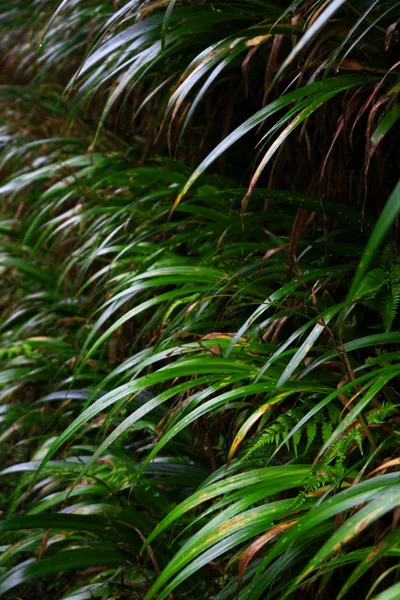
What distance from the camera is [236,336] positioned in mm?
1175

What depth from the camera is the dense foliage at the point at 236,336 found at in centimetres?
101

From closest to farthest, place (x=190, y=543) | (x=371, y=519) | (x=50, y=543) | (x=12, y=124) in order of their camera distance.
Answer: (x=371, y=519)
(x=190, y=543)
(x=50, y=543)
(x=12, y=124)

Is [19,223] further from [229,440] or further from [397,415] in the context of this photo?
[397,415]

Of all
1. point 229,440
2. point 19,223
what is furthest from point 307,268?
point 19,223

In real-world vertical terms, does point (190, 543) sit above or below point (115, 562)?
above

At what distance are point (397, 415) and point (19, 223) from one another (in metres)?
1.88

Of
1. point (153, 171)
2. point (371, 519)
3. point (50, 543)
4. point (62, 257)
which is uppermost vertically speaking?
point (153, 171)

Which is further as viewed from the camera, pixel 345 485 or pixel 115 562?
pixel 115 562

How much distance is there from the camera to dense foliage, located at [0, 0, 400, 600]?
1.01 metres

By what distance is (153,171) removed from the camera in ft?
5.76

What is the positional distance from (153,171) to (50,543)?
0.86 metres

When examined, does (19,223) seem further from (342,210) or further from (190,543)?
(190,543)

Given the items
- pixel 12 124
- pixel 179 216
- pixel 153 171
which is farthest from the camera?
pixel 12 124

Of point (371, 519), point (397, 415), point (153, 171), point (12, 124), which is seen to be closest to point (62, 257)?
point (12, 124)
